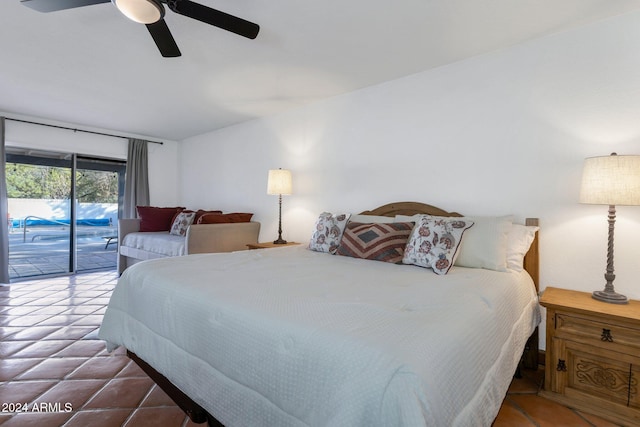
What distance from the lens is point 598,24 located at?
6.49 ft

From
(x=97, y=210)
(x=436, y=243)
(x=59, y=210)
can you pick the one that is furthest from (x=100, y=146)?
(x=436, y=243)

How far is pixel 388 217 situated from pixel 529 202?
1067mm

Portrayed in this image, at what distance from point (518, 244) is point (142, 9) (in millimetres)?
2605

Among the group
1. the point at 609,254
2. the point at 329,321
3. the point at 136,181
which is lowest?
the point at 329,321

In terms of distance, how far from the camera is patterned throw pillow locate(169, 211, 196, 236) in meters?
4.25

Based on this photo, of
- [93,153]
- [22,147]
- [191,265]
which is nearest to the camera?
[191,265]

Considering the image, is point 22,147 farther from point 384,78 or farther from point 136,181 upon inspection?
point 384,78

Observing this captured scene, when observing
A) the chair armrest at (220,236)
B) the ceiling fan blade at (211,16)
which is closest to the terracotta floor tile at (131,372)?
the chair armrest at (220,236)

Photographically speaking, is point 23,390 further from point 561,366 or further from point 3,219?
point 3,219

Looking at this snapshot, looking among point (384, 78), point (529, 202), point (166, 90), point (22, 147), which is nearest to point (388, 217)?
point (529, 202)

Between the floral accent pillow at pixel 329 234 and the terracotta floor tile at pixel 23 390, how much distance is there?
1935mm

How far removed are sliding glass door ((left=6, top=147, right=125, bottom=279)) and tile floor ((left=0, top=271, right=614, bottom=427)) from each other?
6.94 feet

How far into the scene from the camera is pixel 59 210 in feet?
15.1

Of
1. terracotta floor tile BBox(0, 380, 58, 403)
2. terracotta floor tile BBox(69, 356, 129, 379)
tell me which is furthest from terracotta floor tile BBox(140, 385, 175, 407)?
terracotta floor tile BBox(0, 380, 58, 403)
